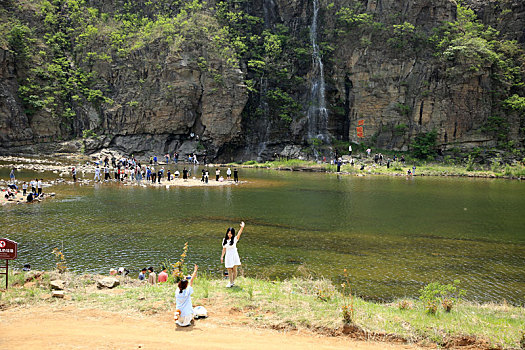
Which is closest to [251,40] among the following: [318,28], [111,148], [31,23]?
[318,28]

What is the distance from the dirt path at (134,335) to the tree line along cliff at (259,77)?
210 ft

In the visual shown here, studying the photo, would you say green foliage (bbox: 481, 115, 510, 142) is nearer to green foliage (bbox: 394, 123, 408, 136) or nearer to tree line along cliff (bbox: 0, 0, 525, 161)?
tree line along cliff (bbox: 0, 0, 525, 161)

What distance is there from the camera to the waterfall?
2980 inches

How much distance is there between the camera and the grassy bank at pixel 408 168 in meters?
55.2

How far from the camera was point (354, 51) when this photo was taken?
249 ft

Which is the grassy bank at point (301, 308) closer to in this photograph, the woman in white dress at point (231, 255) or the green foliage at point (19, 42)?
the woman in white dress at point (231, 255)

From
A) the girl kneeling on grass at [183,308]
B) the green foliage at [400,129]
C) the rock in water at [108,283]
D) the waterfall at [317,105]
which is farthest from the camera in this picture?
the waterfall at [317,105]

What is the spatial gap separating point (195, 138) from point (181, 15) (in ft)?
88.7

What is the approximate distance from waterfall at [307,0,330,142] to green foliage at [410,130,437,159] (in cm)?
1727

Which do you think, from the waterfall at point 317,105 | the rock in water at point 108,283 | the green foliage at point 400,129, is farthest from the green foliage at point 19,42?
the rock in water at point 108,283

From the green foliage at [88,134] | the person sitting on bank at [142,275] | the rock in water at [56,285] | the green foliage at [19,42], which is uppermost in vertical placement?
the green foliage at [19,42]

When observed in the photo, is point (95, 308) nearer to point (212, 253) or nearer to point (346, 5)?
point (212, 253)

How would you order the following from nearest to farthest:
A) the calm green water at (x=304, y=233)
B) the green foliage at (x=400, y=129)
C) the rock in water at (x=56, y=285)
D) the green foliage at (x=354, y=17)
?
the rock in water at (x=56, y=285), the calm green water at (x=304, y=233), the green foliage at (x=400, y=129), the green foliage at (x=354, y=17)

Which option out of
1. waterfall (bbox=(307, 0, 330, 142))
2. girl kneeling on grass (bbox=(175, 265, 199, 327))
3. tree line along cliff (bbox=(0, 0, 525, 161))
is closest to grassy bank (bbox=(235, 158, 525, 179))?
tree line along cliff (bbox=(0, 0, 525, 161))
